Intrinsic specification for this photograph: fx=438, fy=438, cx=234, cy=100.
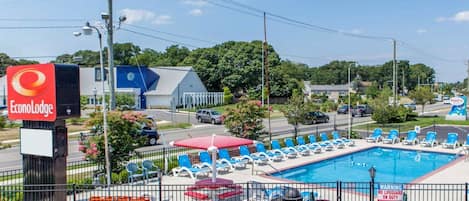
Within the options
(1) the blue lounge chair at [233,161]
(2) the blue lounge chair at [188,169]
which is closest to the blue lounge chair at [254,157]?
(1) the blue lounge chair at [233,161]

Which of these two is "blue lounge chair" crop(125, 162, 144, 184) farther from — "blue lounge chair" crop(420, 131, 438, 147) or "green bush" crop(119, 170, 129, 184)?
"blue lounge chair" crop(420, 131, 438, 147)

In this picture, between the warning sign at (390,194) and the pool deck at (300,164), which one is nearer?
the warning sign at (390,194)

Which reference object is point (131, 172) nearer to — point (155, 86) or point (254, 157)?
point (254, 157)

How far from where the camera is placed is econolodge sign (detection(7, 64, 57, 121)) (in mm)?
12172

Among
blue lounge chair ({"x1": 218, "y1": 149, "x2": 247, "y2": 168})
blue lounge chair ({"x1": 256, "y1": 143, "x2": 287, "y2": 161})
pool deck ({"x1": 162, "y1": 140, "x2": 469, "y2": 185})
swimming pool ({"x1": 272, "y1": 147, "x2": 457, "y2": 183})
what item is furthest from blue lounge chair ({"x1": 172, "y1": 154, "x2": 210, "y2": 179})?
blue lounge chair ({"x1": 256, "y1": 143, "x2": 287, "y2": 161})

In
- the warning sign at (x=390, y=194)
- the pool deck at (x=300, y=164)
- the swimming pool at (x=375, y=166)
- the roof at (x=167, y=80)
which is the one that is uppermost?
the roof at (x=167, y=80)

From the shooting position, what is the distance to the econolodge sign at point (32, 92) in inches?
479

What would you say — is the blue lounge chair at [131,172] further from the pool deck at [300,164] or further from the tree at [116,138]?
the pool deck at [300,164]

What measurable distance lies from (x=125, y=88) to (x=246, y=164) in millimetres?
50284

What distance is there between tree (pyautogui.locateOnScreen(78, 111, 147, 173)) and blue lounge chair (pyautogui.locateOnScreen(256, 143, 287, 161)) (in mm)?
7167

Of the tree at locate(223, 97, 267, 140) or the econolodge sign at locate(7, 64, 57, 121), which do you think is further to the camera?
the tree at locate(223, 97, 267, 140)

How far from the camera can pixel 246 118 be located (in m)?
25.0

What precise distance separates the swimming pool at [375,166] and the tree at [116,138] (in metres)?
6.66

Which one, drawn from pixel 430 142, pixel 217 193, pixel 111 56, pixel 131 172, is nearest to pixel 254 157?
pixel 131 172
